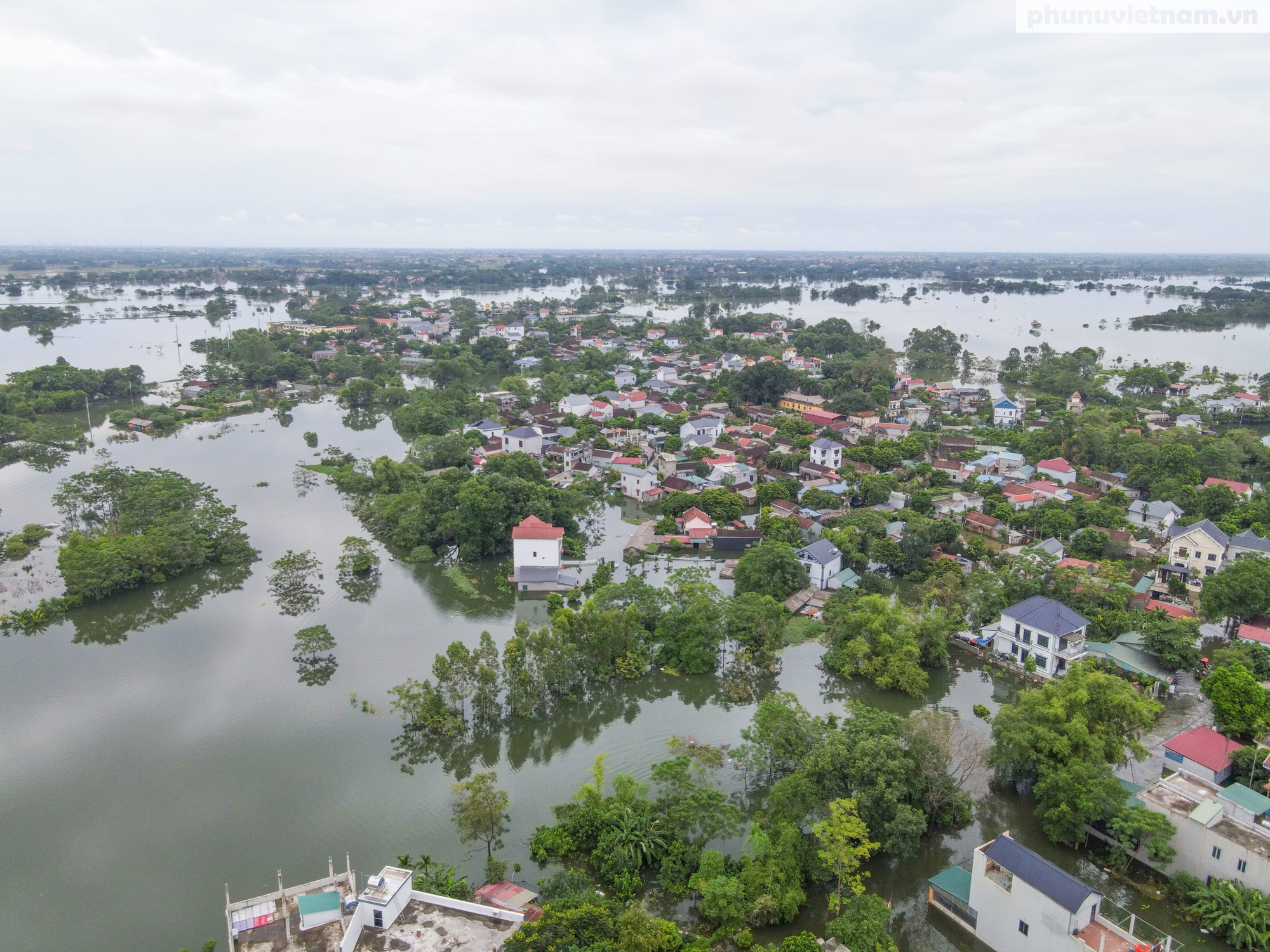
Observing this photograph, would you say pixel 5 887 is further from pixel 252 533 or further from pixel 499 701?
pixel 252 533

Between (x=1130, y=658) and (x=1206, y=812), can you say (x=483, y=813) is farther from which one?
(x=1130, y=658)

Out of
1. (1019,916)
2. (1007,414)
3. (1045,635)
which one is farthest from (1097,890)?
(1007,414)

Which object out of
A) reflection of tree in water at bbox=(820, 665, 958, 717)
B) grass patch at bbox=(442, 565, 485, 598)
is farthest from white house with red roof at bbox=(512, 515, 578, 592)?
reflection of tree in water at bbox=(820, 665, 958, 717)

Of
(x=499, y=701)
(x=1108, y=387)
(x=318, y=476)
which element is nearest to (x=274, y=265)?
(x=318, y=476)

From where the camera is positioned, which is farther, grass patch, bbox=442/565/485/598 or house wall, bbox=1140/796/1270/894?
grass patch, bbox=442/565/485/598

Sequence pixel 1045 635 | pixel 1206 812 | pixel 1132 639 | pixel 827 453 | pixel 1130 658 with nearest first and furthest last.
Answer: pixel 1206 812
pixel 1045 635
pixel 1130 658
pixel 1132 639
pixel 827 453

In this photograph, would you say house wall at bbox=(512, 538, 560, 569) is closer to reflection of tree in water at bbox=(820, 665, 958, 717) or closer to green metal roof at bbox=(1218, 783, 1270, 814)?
reflection of tree in water at bbox=(820, 665, 958, 717)
